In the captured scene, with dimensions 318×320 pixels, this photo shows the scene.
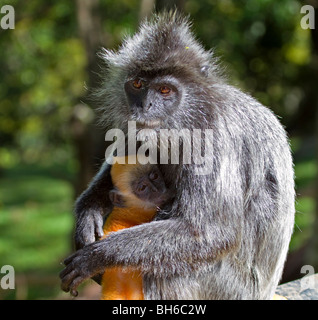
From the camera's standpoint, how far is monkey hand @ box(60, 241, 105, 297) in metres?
4.08

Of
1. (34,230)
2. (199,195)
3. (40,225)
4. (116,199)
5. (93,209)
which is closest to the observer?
(199,195)

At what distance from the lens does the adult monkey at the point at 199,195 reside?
159 inches

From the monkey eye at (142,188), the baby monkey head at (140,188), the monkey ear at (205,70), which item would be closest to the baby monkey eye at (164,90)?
the monkey ear at (205,70)

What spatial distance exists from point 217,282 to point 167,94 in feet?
5.24

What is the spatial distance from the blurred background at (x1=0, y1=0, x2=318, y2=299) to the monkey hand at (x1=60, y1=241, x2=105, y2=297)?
205 inches

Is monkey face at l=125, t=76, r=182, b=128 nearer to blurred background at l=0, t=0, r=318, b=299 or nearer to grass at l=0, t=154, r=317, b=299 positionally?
blurred background at l=0, t=0, r=318, b=299

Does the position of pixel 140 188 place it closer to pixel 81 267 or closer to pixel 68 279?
pixel 81 267

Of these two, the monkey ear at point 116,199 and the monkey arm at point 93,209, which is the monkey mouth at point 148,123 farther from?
the monkey arm at point 93,209

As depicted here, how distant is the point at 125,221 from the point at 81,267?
0.61 metres

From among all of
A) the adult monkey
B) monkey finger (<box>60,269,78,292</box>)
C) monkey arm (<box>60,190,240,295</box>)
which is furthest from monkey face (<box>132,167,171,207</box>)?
monkey finger (<box>60,269,78,292</box>)

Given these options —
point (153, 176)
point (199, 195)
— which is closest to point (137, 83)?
point (153, 176)

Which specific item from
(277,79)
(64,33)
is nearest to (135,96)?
(64,33)

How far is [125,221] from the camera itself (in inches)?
179
